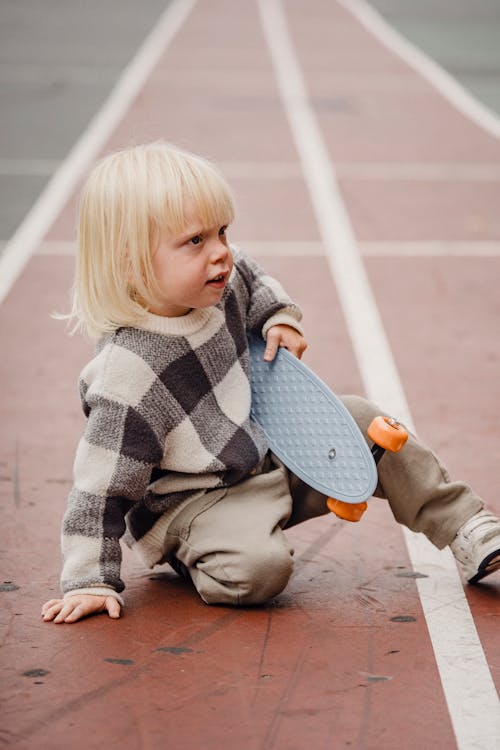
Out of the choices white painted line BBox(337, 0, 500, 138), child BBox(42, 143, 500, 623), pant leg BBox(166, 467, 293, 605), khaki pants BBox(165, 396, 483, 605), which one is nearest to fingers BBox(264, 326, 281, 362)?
child BBox(42, 143, 500, 623)

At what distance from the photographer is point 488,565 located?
3711 millimetres

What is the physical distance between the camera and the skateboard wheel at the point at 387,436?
3.55 metres

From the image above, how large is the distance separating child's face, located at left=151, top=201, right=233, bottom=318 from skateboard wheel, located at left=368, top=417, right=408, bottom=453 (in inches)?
22.7

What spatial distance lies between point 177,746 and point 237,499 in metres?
0.97

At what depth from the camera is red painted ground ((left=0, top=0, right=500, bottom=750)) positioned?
302 cm

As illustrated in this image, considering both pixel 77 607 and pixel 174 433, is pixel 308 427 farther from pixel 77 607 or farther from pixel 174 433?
pixel 77 607

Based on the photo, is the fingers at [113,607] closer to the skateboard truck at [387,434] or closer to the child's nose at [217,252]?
the skateboard truck at [387,434]

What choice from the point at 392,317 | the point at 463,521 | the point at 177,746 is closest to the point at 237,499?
the point at 463,521

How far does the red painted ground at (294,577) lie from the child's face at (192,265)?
89 cm

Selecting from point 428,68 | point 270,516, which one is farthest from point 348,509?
point 428,68

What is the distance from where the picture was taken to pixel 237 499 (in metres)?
3.71

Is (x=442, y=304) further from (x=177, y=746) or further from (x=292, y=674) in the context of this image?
(x=177, y=746)

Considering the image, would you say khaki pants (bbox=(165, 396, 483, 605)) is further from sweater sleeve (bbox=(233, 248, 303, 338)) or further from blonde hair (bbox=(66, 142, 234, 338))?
blonde hair (bbox=(66, 142, 234, 338))

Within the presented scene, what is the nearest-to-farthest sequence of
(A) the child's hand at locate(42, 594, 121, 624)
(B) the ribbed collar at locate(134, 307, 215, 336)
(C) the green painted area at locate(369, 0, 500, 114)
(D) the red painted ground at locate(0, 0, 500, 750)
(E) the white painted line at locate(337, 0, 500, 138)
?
(D) the red painted ground at locate(0, 0, 500, 750), (A) the child's hand at locate(42, 594, 121, 624), (B) the ribbed collar at locate(134, 307, 215, 336), (E) the white painted line at locate(337, 0, 500, 138), (C) the green painted area at locate(369, 0, 500, 114)
